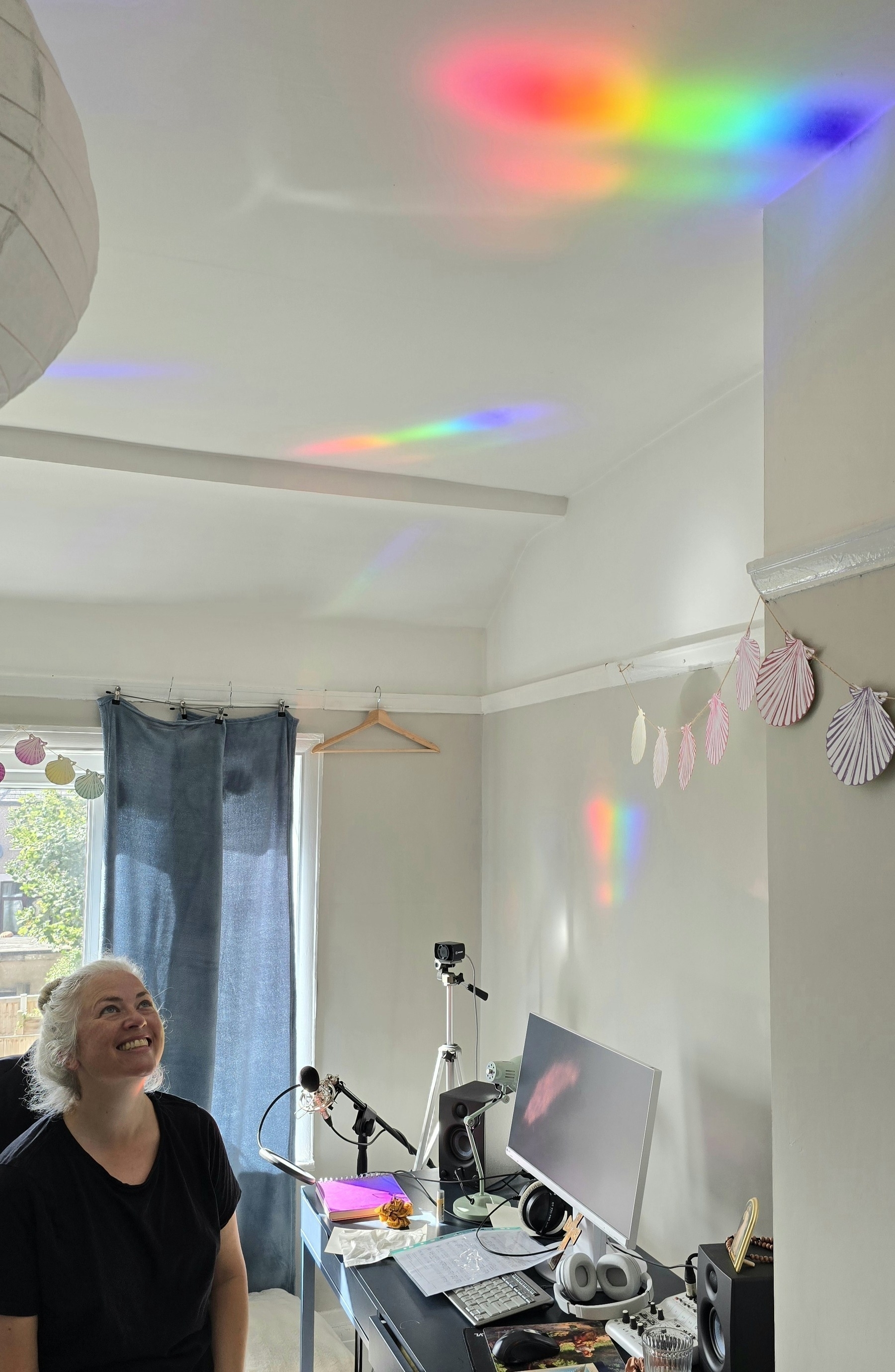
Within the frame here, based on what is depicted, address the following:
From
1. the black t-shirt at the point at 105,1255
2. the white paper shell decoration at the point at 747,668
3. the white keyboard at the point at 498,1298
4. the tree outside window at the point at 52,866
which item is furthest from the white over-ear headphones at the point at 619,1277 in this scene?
the tree outside window at the point at 52,866

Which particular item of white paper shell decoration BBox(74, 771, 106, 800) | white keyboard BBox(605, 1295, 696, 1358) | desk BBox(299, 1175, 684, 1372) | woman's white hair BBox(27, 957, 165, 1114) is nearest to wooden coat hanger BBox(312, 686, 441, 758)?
white paper shell decoration BBox(74, 771, 106, 800)

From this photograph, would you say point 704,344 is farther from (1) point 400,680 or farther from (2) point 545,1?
(1) point 400,680

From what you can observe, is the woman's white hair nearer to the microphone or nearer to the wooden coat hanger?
the microphone

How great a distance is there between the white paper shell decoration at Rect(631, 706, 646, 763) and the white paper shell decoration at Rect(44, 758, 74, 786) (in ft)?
5.92

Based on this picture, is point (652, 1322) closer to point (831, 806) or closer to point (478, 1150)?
point (478, 1150)

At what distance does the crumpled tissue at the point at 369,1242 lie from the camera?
2.50 meters

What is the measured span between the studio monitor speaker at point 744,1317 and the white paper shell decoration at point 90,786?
2.33m

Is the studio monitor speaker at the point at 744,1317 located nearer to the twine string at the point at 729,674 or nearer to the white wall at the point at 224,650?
the twine string at the point at 729,674

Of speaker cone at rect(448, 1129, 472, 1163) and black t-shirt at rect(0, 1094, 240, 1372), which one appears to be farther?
speaker cone at rect(448, 1129, 472, 1163)

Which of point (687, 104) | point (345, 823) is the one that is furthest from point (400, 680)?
point (687, 104)

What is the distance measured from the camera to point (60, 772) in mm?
3318

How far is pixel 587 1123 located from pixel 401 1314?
0.56m

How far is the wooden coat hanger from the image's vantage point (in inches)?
145

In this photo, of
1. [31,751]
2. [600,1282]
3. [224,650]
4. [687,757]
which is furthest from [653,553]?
[31,751]
